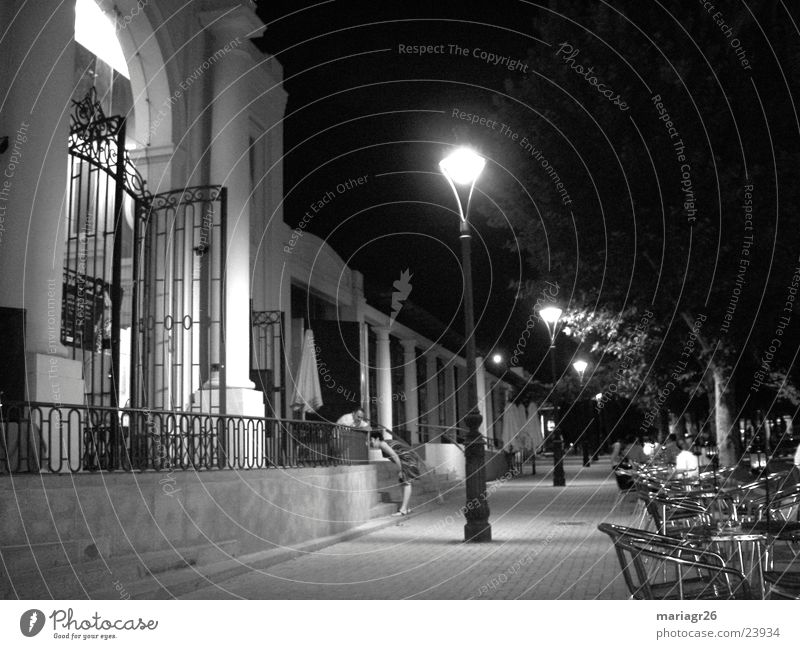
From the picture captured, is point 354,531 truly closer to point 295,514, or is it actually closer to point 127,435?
point 295,514

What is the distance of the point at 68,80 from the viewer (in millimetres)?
10578

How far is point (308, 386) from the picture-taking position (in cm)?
1905

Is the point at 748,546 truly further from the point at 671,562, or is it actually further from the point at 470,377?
the point at 470,377

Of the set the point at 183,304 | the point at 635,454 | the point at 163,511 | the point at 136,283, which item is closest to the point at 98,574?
the point at 163,511

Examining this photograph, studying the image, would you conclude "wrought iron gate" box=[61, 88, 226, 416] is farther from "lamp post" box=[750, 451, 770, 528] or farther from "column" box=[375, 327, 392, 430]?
"column" box=[375, 327, 392, 430]

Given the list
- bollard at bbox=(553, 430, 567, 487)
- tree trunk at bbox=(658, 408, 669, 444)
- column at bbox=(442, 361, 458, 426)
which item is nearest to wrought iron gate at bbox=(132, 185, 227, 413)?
bollard at bbox=(553, 430, 567, 487)

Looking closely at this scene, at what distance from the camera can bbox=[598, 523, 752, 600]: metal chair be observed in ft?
14.8

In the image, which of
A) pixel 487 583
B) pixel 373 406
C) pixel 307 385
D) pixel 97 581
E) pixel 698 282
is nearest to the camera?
pixel 97 581

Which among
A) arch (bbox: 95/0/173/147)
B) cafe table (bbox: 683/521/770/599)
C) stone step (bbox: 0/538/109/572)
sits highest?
arch (bbox: 95/0/173/147)

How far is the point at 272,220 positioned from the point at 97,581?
38.9 ft

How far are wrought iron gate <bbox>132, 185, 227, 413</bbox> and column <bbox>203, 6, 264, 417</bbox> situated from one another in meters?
0.28

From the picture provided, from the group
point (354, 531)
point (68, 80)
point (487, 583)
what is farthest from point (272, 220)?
point (487, 583)

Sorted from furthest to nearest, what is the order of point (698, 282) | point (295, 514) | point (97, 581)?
point (698, 282), point (295, 514), point (97, 581)
